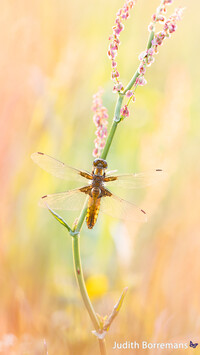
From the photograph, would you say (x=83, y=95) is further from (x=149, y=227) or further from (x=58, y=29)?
(x=149, y=227)

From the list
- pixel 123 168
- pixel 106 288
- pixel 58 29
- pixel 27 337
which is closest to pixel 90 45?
pixel 58 29

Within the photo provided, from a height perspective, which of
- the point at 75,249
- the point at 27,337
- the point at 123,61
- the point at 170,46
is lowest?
the point at 27,337

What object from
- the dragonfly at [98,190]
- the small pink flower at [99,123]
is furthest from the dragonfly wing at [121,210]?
the small pink flower at [99,123]

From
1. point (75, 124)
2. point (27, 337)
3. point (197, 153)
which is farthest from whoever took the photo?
point (197, 153)

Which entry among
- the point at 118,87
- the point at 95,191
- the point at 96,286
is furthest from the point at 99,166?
the point at 96,286

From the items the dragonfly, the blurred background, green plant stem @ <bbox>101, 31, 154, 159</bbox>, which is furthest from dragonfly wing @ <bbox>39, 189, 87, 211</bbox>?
green plant stem @ <bbox>101, 31, 154, 159</bbox>

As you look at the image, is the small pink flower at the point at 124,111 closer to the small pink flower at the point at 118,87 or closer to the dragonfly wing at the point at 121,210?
the small pink flower at the point at 118,87

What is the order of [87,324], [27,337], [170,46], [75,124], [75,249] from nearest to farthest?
[75,249] → [27,337] → [87,324] → [75,124] → [170,46]
